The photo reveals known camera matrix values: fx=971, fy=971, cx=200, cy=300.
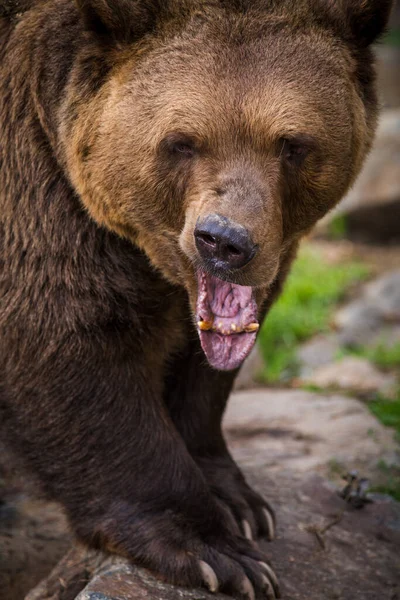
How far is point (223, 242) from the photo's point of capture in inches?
170

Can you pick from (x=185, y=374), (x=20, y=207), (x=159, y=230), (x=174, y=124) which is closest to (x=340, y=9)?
(x=174, y=124)

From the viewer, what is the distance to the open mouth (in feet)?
15.2

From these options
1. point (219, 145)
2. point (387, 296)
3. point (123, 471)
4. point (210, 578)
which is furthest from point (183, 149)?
point (387, 296)

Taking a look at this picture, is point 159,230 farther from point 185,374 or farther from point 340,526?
point 340,526

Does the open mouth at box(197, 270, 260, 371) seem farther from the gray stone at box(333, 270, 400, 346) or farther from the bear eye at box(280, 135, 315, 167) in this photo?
the gray stone at box(333, 270, 400, 346)

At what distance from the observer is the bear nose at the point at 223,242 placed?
4297 mm

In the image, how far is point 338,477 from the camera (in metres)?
6.79

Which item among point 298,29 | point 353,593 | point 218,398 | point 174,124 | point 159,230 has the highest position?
point 298,29

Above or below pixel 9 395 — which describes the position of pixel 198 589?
below

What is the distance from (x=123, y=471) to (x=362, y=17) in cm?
266

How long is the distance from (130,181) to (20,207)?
0.61m

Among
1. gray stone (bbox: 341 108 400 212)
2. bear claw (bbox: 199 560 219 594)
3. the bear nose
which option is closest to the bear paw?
bear claw (bbox: 199 560 219 594)

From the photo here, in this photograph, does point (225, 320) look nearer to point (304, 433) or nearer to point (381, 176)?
point (304, 433)

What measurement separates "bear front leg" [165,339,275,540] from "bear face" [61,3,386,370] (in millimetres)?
1025
